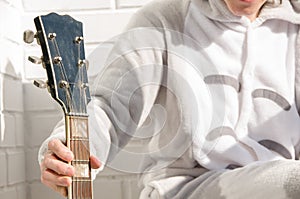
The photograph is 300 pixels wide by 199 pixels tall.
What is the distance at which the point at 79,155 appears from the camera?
3.43 feet

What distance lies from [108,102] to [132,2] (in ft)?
1.45

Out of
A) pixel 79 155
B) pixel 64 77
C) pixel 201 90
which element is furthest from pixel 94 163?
pixel 201 90

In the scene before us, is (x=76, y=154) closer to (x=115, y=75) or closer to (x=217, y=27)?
(x=115, y=75)

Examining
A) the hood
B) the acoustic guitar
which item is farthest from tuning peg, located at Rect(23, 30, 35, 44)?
the hood

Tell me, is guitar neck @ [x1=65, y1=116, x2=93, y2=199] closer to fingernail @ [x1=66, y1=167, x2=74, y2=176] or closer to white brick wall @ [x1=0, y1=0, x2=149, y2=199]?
fingernail @ [x1=66, y1=167, x2=74, y2=176]

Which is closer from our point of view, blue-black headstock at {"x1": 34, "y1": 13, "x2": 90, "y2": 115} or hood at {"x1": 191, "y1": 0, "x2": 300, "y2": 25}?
blue-black headstock at {"x1": 34, "y1": 13, "x2": 90, "y2": 115}

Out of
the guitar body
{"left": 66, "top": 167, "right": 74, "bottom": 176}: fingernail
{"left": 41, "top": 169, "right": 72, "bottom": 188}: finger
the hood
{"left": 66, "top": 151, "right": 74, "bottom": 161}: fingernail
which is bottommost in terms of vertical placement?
{"left": 41, "top": 169, "right": 72, "bottom": 188}: finger

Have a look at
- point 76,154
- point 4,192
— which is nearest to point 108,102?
point 76,154

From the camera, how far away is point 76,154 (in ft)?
3.42

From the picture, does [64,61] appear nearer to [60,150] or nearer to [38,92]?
[60,150]

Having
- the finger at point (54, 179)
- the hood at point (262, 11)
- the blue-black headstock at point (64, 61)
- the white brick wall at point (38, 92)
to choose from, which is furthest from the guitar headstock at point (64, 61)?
the white brick wall at point (38, 92)

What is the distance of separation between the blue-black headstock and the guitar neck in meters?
0.02

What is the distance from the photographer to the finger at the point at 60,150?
40.0 inches

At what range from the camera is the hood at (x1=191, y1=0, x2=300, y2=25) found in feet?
4.24
